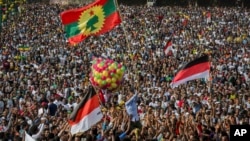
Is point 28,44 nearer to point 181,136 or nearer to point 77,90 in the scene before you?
point 77,90

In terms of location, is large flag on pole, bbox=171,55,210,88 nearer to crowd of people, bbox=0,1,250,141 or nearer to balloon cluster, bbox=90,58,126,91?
crowd of people, bbox=0,1,250,141

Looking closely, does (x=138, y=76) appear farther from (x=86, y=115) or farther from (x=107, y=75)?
(x=86, y=115)

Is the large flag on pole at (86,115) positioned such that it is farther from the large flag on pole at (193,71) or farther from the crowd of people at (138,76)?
the large flag on pole at (193,71)

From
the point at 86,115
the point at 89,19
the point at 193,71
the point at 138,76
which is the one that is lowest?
the point at 138,76

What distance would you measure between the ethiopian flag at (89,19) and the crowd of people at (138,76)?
0.46 m

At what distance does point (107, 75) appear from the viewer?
1602cm

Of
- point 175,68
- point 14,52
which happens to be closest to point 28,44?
point 14,52

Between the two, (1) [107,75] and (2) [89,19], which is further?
(1) [107,75]

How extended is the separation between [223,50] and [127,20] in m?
11.3

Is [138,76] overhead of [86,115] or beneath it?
beneath

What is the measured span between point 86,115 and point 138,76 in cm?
1206

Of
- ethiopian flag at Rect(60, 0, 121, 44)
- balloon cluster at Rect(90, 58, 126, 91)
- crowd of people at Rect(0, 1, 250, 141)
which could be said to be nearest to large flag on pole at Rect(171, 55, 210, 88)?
crowd of people at Rect(0, 1, 250, 141)

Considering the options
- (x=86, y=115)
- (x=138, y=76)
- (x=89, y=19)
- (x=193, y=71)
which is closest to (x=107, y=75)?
(x=89, y=19)

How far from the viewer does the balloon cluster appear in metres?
16.0
